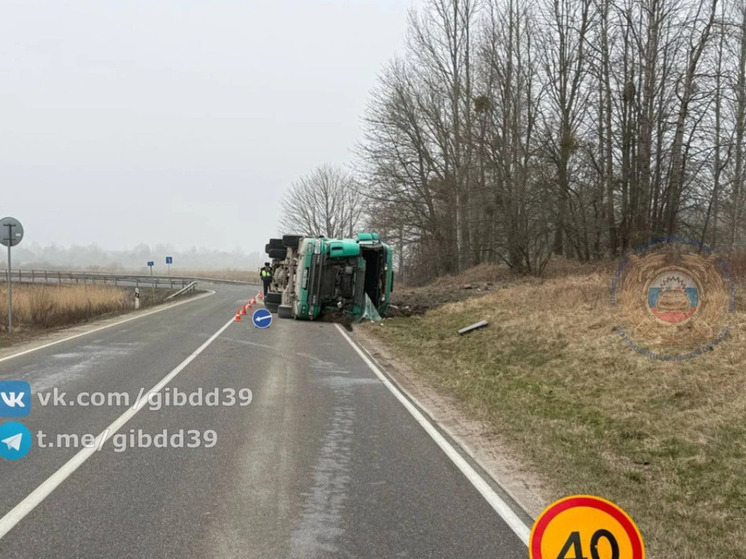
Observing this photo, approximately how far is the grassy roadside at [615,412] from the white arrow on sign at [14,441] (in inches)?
198

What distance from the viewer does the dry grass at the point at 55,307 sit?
2220cm

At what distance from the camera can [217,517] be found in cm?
A: 445

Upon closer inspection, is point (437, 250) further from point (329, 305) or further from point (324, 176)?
point (324, 176)

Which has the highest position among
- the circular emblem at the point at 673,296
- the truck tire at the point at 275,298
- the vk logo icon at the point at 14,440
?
the circular emblem at the point at 673,296

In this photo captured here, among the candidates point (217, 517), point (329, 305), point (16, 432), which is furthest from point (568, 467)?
point (329, 305)

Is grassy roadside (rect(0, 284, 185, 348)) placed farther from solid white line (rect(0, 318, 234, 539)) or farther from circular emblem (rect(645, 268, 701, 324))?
circular emblem (rect(645, 268, 701, 324))

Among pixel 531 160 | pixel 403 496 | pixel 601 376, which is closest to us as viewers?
pixel 403 496

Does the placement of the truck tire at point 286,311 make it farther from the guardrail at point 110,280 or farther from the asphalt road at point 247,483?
the guardrail at point 110,280

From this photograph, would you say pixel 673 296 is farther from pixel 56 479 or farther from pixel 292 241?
pixel 292 241

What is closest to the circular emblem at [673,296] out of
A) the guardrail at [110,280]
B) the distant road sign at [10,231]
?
the distant road sign at [10,231]

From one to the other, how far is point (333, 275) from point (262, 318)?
3.34m

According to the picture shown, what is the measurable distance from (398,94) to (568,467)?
33430 millimetres

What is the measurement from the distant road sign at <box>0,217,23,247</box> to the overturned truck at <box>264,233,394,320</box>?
7755 mm

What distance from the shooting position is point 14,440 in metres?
6.27
